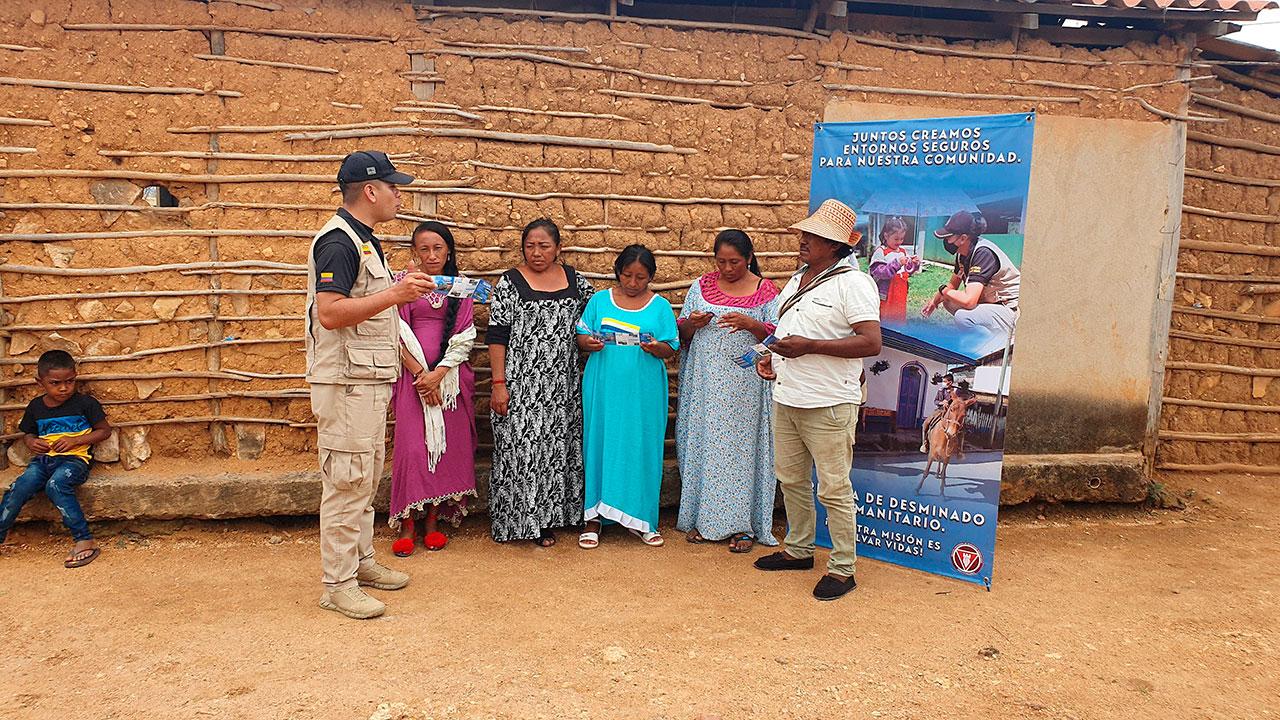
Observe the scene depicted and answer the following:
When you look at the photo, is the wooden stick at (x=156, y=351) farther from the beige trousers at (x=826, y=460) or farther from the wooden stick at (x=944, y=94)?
the wooden stick at (x=944, y=94)

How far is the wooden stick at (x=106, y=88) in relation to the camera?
13.7 ft

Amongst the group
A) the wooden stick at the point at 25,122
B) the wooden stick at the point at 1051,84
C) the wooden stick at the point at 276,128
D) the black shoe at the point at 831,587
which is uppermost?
the wooden stick at the point at 1051,84

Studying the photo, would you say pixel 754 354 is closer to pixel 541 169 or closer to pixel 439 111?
pixel 541 169

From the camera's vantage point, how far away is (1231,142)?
17.6ft

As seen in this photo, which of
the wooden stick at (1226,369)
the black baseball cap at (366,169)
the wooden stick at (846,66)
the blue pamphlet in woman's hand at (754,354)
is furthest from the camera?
the wooden stick at (1226,369)

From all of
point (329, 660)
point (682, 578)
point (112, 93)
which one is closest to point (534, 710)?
point (329, 660)

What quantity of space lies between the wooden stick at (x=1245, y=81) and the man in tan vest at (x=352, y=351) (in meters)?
5.41

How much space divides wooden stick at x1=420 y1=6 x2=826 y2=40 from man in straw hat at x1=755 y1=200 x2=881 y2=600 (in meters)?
1.63

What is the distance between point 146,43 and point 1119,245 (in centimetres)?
590

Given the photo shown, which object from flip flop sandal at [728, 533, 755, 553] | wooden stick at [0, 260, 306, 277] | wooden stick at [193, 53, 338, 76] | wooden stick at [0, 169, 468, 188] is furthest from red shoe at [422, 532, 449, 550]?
wooden stick at [193, 53, 338, 76]

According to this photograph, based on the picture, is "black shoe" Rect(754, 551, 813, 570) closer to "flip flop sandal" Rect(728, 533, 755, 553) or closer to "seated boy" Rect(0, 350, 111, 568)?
"flip flop sandal" Rect(728, 533, 755, 553)

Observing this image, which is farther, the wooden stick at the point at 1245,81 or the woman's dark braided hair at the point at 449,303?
the wooden stick at the point at 1245,81

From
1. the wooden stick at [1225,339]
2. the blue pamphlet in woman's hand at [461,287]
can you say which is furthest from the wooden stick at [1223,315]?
the blue pamphlet in woman's hand at [461,287]

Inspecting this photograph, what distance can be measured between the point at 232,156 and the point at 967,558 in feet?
14.5
